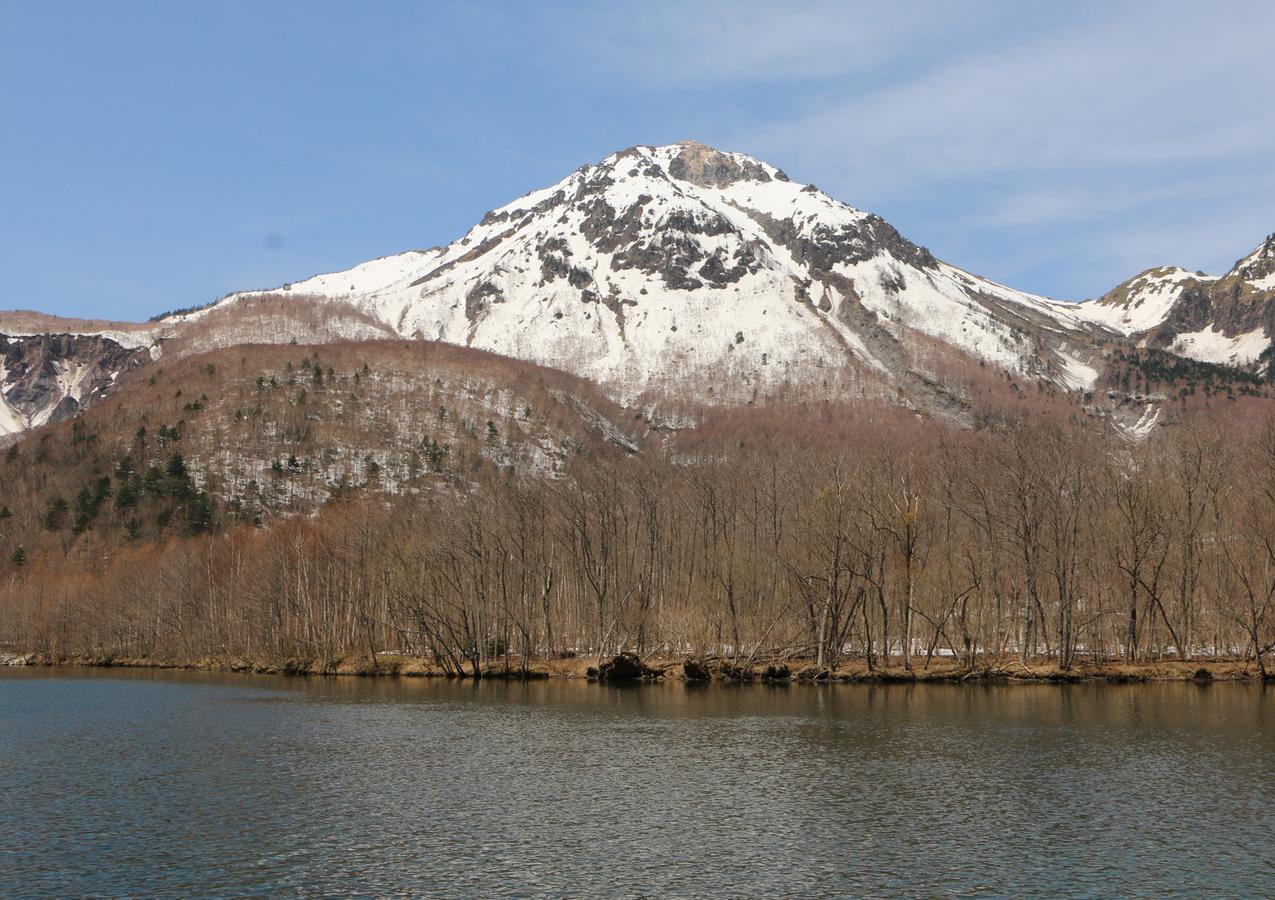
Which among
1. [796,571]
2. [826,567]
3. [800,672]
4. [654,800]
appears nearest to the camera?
[654,800]

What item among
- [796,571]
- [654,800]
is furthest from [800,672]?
[654,800]

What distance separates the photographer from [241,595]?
389 ft

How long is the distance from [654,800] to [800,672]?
48096mm

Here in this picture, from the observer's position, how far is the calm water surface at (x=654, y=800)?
2767cm

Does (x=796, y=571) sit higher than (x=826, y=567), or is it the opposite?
(x=826, y=567)

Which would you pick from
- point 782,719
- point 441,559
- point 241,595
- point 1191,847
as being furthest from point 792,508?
point 1191,847

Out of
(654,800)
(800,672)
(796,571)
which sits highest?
(796,571)

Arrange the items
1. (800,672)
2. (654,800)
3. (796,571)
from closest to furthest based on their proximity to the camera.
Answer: (654,800), (796,571), (800,672)

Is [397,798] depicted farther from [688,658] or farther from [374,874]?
[688,658]

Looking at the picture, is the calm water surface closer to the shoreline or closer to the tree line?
the shoreline

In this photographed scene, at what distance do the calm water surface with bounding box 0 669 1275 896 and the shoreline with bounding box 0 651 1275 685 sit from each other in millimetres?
11116

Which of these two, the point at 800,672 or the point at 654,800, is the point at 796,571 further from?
the point at 654,800

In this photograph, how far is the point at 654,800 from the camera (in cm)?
3716

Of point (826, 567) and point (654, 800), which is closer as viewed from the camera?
point (654, 800)
